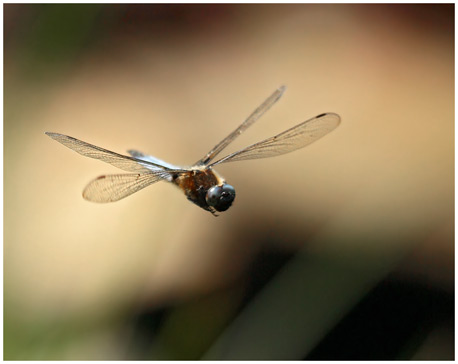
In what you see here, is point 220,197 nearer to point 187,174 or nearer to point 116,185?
point 187,174

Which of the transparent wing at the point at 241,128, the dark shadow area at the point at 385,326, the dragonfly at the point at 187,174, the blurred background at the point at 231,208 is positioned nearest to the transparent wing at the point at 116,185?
the dragonfly at the point at 187,174

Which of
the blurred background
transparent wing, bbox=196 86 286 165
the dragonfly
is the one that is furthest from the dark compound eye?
the blurred background

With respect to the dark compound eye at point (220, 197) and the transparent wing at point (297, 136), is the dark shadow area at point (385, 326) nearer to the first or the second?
the transparent wing at point (297, 136)

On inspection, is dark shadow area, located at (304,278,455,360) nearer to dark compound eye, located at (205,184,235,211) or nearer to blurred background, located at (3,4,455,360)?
blurred background, located at (3,4,455,360)

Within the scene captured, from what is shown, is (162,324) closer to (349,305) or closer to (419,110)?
(349,305)

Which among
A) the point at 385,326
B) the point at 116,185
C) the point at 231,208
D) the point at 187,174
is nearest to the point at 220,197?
Answer: the point at 187,174

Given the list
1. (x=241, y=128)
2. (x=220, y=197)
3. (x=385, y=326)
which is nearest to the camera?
(x=220, y=197)
